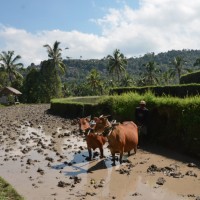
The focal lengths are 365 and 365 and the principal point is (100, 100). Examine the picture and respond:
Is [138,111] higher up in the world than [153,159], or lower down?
higher up

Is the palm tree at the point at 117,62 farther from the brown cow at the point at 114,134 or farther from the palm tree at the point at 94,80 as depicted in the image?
the brown cow at the point at 114,134

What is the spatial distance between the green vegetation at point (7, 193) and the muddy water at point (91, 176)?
28 cm

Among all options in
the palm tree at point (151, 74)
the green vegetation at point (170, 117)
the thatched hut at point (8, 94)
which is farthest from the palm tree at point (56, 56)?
the green vegetation at point (170, 117)

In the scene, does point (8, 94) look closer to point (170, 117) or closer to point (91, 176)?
point (170, 117)

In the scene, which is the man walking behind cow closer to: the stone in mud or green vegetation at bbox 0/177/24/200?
the stone in mud

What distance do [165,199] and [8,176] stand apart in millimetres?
5336

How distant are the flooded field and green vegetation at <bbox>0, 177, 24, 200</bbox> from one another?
0.27 meters

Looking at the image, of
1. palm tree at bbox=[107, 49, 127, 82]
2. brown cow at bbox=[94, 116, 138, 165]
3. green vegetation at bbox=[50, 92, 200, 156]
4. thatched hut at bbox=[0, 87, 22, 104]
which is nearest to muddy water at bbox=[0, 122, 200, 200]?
brown cow at bbox=[94, 116, 138, 165]

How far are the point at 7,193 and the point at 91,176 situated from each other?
9.35 feet

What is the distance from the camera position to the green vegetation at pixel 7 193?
915 centimetres

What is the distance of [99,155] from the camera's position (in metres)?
14.4

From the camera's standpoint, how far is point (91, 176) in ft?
37.5

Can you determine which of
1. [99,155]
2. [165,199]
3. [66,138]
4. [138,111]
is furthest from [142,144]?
[165,199]

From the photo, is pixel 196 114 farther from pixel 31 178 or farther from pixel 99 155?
pixel 31 178
